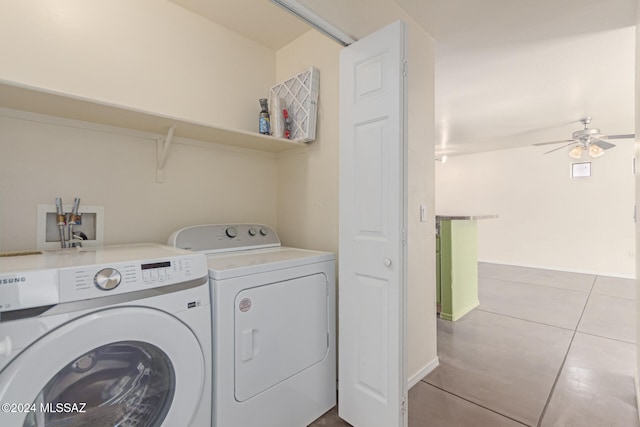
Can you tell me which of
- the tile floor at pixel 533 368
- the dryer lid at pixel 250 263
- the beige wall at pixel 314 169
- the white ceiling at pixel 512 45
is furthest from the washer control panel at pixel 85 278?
the white ceiling at pixel 512 45

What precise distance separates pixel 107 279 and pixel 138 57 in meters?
1.43

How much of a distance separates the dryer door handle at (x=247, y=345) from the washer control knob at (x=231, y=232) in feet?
2.31

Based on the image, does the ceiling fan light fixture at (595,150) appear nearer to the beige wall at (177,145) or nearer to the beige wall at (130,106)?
the beige wall at (177,145)

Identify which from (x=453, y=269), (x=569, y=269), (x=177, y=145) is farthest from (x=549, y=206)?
(x=177, y=145)

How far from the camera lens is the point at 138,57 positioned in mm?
1670

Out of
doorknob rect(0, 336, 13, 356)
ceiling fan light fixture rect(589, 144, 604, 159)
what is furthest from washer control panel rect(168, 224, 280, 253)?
ceiling fan light fixture rect(589, 144, 604, 159)

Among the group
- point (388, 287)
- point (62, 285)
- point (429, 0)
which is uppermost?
point (429, 0)

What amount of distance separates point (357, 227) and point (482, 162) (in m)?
6.04

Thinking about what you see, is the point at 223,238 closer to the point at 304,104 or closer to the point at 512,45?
the point at 304,104

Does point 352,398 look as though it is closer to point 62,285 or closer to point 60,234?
point 62,285

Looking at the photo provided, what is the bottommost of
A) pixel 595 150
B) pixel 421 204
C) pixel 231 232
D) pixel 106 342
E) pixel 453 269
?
pixel 453 269

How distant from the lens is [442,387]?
1878 mm

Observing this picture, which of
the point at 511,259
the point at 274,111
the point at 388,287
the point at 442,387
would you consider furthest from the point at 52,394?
the point at 511,259

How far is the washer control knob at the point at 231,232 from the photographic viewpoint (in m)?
1.79
